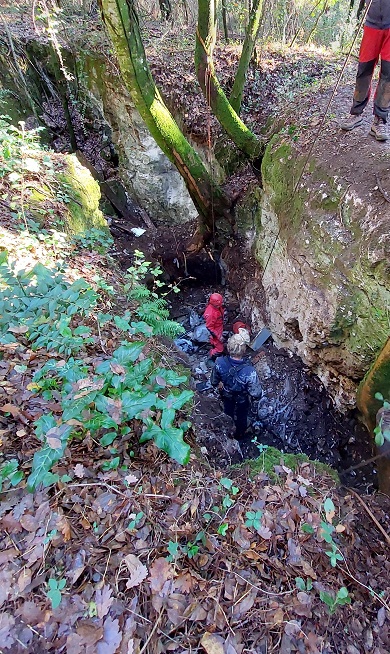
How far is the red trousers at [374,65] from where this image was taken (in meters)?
4.43

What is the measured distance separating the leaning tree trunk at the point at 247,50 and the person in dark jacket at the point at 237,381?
5616 millimetres

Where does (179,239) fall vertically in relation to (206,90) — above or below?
below

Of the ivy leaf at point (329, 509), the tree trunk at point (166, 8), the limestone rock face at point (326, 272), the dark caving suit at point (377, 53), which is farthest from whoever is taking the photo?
the tree trunk at point (166, 8)

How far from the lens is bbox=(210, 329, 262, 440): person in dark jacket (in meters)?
5.06

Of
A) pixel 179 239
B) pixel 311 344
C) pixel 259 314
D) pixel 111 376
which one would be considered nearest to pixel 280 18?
pixel 179 239

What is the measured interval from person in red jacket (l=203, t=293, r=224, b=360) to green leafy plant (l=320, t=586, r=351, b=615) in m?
4.87

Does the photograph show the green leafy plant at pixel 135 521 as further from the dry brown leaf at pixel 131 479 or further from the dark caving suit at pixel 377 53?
the dark caving suit at pixel 377 53

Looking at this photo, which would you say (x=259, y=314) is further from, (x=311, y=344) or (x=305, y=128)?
(x=305, y=128)

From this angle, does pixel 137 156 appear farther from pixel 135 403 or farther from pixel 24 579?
pixel 24 579

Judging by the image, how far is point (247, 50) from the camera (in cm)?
708

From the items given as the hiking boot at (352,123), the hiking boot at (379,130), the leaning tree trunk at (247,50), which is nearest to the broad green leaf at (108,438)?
the hiking boot at (379,130)

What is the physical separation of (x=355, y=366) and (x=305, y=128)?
432cm

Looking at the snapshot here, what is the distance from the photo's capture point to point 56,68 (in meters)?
8.31

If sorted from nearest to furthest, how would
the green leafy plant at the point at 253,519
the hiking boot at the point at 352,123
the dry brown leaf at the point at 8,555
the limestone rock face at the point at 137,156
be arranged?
the dry brown leaf at the point at 8,555, the green leafy plant at the point at 253,519, the hiking boot at the point at 352,123, the limestone rock face at the point at 137,156
